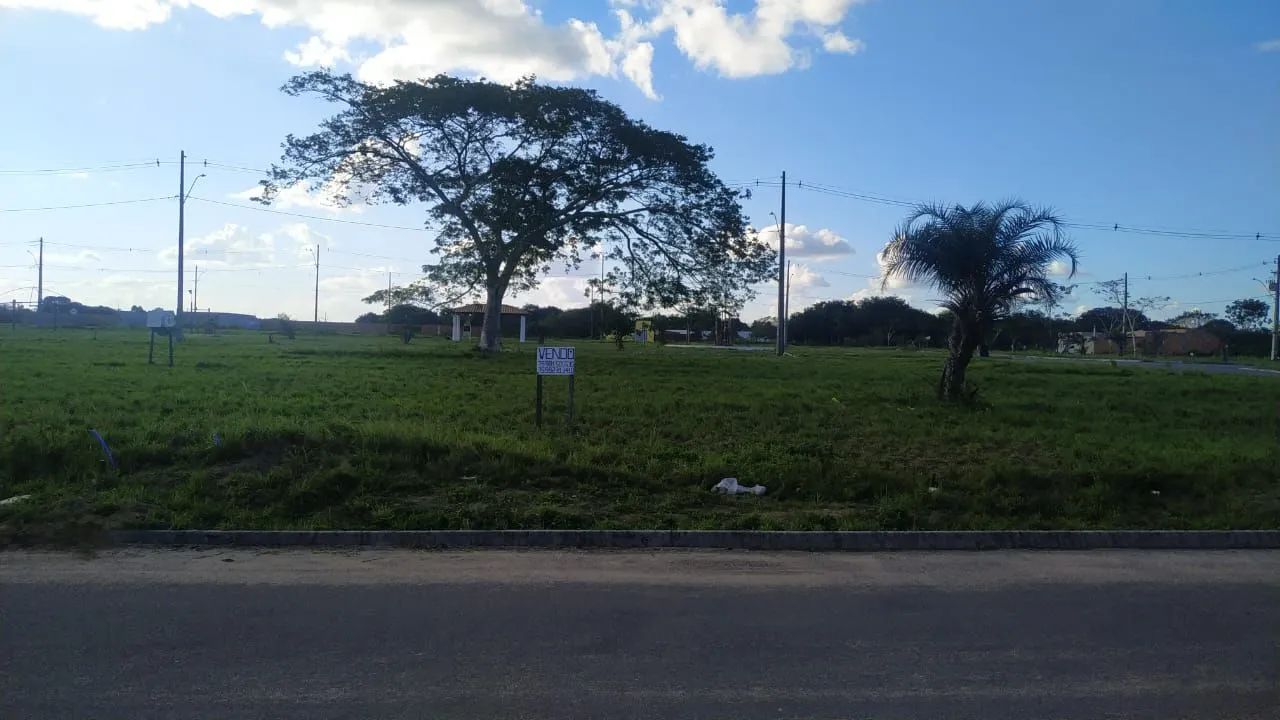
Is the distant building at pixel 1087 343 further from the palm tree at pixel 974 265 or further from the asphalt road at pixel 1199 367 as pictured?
the palm tree at pixel 974 265

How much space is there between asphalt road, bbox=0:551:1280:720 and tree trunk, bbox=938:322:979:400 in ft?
39.2

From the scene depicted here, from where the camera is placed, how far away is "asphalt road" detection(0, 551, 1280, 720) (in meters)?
4.78

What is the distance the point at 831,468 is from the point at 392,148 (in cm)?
3196

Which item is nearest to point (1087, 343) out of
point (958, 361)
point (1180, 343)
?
point (1180, 343)

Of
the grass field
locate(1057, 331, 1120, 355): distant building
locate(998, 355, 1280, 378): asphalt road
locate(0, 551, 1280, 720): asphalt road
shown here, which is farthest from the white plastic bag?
locate(1057, 331, 1120, 355): distant building

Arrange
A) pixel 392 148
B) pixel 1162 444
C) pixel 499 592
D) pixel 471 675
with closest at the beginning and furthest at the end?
pixel 471 675
pixel 499 592
pixel 1162 444
pixel 392 148

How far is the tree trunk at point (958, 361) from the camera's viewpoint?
19828 millimetres

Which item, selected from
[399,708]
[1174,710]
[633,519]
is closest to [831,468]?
[633,519]

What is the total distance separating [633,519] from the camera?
29.2ft

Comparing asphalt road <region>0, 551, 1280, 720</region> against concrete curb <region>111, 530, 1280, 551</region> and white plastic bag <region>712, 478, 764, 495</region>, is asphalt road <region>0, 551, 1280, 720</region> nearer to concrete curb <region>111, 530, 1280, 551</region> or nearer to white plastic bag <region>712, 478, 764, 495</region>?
concrete curb <region>111, 530, 1280, 551</region>

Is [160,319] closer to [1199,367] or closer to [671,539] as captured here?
[671,539]

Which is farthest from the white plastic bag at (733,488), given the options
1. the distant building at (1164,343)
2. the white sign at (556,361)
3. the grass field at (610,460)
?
the distant building at (1164,343)

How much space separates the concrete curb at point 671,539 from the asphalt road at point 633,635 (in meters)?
0.29

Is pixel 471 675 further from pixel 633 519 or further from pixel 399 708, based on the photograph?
pixel 633 519
